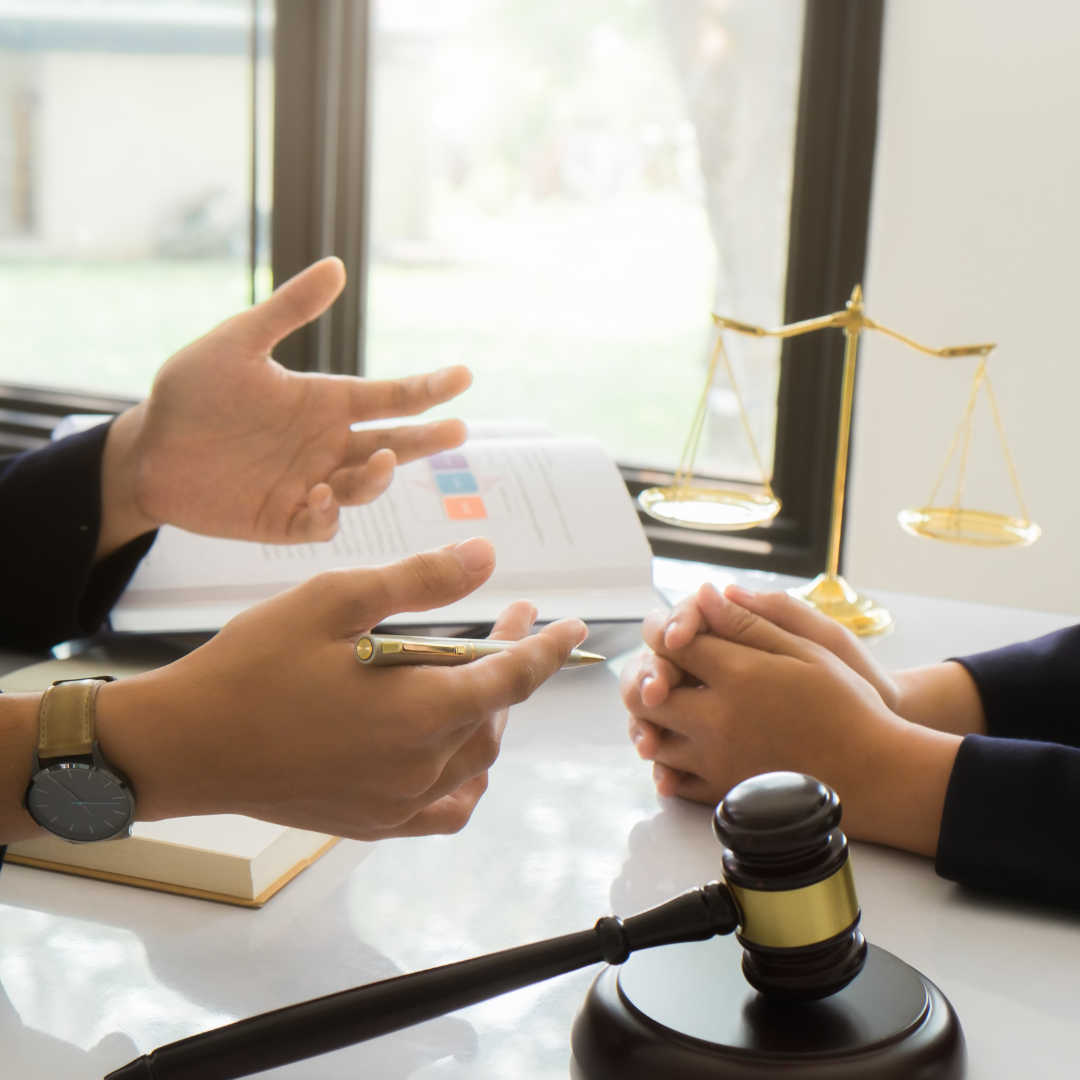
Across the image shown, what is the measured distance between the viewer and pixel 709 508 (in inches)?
46.7

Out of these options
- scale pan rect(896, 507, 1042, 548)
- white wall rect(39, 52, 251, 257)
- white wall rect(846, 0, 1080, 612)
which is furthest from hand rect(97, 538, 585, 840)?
white wall rect(39, 52, 251, 257)

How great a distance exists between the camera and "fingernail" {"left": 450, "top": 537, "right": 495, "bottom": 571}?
0.59 m

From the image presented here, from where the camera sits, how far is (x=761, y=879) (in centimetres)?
49

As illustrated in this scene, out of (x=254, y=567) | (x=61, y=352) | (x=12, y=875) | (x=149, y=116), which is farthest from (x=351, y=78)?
(x=12, y=875)

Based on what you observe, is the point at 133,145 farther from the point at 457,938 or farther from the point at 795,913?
the point at 795,913

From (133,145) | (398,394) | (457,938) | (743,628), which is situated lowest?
(457,938)

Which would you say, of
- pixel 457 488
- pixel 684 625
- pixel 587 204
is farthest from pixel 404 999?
pixel 587 204

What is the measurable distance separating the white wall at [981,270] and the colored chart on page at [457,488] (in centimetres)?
63

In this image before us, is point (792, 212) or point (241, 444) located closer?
point (241, 444)

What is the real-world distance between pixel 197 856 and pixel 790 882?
32 cm

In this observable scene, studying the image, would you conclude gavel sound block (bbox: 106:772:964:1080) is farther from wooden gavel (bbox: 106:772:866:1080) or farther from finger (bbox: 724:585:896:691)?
finger (bbox: 724:585:896:691)

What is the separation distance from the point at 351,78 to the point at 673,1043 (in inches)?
74.0

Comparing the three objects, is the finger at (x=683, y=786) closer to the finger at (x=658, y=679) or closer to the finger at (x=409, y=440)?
the finger at (x=658, y=679)

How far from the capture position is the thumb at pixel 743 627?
2.52 feet
